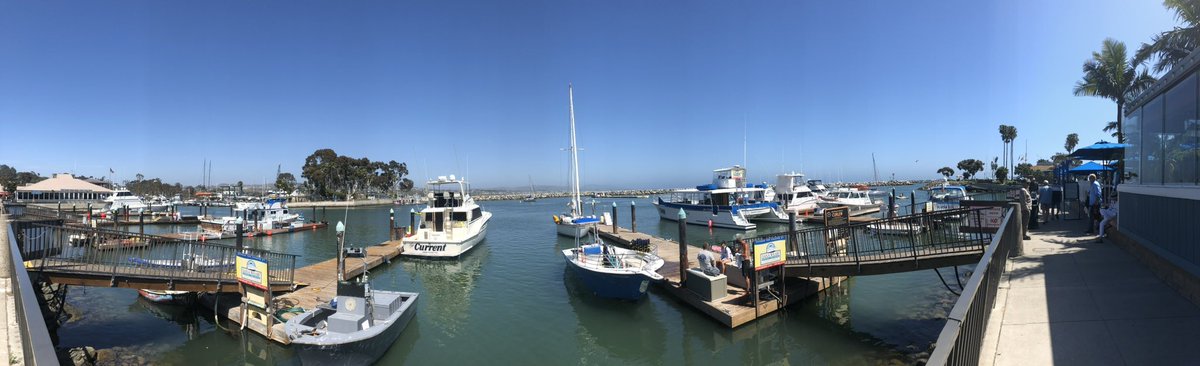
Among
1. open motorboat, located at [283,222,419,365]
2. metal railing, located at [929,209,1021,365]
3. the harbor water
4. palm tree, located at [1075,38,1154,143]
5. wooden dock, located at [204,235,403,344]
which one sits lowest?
the harbor water

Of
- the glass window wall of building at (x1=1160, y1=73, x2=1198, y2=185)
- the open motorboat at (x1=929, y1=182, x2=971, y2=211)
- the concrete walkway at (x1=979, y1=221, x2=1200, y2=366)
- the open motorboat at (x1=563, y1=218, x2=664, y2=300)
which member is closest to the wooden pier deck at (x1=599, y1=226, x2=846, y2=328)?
the open motorboat at (x1=563, y1=218, x2=664, y2=300)

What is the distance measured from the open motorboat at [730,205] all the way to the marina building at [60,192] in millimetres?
92312

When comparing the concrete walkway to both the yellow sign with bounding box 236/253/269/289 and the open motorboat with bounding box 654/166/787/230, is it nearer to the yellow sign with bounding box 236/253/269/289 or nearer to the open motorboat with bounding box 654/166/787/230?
the yellow sign with bounding box 236/253/269/289

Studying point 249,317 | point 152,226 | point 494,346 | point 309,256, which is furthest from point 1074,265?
point 152,226

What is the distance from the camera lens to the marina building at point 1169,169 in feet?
23.6

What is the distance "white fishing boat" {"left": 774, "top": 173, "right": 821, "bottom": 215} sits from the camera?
43.8 metres

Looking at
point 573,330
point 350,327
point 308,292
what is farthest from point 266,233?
point 573,330

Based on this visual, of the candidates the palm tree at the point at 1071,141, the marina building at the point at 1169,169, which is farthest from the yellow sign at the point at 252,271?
the palm tree at the point at 1071,141

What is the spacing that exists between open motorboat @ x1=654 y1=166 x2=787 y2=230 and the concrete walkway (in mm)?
28799

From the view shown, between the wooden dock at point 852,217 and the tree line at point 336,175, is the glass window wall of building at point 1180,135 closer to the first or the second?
the wooden dock at point 852,217

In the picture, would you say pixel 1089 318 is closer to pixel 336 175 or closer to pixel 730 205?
pixel 730 205

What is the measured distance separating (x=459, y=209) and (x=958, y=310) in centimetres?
2540

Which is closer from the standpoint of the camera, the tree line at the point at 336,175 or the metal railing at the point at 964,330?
the metal railing at the point at 964,330

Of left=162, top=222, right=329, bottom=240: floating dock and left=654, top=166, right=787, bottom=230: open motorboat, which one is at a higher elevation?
left=654, top=166, right=787, bottom=230: open motorboat
